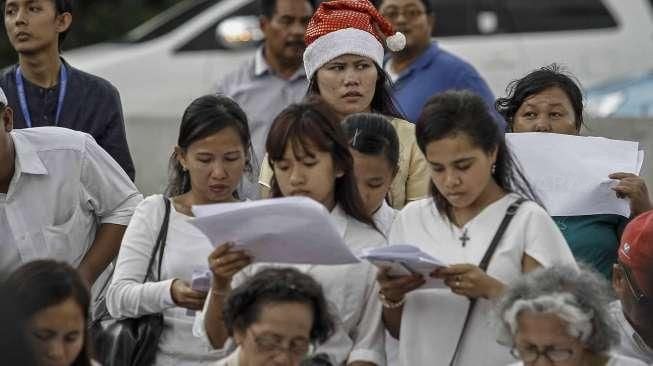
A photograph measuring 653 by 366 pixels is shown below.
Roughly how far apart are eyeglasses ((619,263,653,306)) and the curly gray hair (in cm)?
61

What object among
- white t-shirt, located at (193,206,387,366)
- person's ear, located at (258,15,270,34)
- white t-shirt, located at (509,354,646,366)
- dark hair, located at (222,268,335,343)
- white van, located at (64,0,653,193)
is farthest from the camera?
white van, located at (64,0,653,193)

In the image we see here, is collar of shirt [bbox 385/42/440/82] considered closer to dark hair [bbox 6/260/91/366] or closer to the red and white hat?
the red and white hat

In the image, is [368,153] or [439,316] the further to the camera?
[368,153]

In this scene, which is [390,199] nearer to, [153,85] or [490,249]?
[490,249]

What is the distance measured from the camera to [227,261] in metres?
4.70

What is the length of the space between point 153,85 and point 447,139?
744cm

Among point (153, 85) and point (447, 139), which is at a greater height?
point (447, 139)

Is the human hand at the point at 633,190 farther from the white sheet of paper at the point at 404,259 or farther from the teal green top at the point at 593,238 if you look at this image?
the white sheet of paper at the point at 404,259

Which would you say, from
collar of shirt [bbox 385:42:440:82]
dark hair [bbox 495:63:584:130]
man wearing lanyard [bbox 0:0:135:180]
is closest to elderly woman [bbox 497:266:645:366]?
dark hair [bbox 495:63:584:130]

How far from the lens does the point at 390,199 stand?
5977mm

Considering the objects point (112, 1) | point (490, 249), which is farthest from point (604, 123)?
point (112, 1)

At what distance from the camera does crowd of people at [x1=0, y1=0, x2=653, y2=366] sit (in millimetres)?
4555

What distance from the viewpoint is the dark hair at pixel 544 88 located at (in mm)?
6121

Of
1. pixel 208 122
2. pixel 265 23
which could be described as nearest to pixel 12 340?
pixel 208 122
